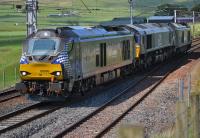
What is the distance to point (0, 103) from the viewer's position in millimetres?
20078

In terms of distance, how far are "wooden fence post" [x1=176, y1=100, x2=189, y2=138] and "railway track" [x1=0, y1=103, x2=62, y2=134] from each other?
765cm

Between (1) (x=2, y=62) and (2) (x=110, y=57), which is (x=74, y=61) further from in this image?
(1) (x=2, y=62)

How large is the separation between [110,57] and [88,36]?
3.65m

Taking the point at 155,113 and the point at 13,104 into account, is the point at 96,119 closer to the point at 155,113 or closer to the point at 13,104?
the point at 155,113

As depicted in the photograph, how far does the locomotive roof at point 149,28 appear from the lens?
3286 cm

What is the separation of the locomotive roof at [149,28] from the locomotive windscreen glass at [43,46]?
1313 cm

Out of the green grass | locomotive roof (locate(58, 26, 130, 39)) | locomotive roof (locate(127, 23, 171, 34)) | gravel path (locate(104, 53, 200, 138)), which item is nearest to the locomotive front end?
locomotive roof (locate(58, 26, 130, 39))

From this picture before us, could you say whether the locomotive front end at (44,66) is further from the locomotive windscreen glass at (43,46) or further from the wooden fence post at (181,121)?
the wooden fence post at (181,121)

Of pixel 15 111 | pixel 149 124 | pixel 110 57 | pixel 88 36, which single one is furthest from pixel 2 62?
pixel 149 124


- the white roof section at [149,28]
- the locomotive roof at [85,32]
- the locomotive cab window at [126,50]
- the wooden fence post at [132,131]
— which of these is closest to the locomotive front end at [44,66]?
the locomotive roof at [85,32]

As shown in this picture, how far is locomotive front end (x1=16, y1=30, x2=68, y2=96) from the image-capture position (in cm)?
1895

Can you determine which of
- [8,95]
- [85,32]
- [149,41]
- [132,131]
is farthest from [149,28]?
[132,131]

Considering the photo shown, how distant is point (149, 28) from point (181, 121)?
2937 cm

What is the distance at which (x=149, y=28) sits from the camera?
121ft
